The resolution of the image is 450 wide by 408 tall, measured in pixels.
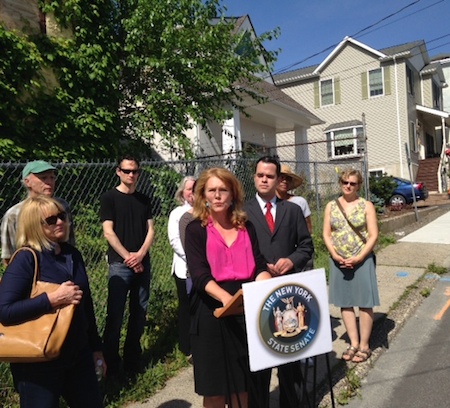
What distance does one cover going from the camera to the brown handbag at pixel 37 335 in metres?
2.05

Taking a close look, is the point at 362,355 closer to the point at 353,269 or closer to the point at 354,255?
the point at 353,269

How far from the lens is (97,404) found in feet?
7.89

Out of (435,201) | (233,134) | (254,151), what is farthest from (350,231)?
(435,201)

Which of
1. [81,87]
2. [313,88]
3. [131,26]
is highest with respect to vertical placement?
[313,88]

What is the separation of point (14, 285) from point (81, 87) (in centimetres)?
728

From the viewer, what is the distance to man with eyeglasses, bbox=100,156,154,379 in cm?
375

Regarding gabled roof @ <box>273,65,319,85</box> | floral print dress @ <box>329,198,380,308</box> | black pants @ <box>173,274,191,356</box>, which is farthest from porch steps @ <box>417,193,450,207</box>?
black pants @ <box>173,274,191,356</box>

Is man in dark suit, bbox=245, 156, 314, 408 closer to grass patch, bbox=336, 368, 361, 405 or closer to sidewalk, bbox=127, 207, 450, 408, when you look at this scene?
grass patch, bbox=336, 368, 361, 405

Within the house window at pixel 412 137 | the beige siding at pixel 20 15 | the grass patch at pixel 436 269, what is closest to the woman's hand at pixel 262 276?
the grass patch at pixel 436 269

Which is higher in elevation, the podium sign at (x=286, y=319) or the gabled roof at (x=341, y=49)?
the gabled roof at (x=341, y=49)

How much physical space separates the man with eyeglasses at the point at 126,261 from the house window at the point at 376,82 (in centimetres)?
2372

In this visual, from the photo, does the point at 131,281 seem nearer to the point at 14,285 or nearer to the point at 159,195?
the point at 14,285

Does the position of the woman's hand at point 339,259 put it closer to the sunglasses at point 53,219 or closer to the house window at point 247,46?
the sunglasses at point 53,219

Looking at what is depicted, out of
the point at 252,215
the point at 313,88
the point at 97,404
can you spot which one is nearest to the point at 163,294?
the point at 252,215
